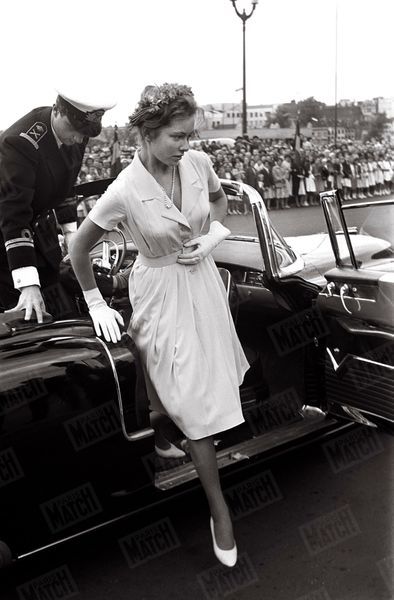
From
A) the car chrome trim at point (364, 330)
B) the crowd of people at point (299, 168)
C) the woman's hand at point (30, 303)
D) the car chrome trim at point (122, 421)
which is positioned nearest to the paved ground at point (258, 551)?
the car chrome trim at point (122, 421)

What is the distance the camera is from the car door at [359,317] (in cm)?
292

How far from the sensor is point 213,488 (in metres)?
2.53

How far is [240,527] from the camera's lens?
306cm

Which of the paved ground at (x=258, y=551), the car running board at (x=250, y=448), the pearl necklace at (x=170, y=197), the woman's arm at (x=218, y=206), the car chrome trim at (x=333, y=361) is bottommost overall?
the paved ground at (x=258, y=551)

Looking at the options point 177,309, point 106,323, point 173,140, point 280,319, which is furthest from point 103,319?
point 280,319

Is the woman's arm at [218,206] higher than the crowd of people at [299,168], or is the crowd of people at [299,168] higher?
the woman's arm at [218,206]

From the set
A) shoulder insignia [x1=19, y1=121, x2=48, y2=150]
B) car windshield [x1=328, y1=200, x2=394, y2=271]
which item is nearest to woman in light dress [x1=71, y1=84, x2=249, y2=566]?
shoulder insignia [x1=19, y1=121, x2=48, y2=150]

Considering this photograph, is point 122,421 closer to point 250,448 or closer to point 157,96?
point 250,448

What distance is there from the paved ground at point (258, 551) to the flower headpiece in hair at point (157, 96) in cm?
149

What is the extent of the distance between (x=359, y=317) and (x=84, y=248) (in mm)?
1221

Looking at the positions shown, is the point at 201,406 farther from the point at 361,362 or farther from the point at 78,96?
the point at 78,96

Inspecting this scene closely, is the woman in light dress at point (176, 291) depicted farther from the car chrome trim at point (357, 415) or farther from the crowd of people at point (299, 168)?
the crowd of people at point (299, 168)

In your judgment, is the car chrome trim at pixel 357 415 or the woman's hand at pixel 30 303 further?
the car chrome trim at pixel 357 415

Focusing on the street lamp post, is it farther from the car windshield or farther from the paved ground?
the paved ground
